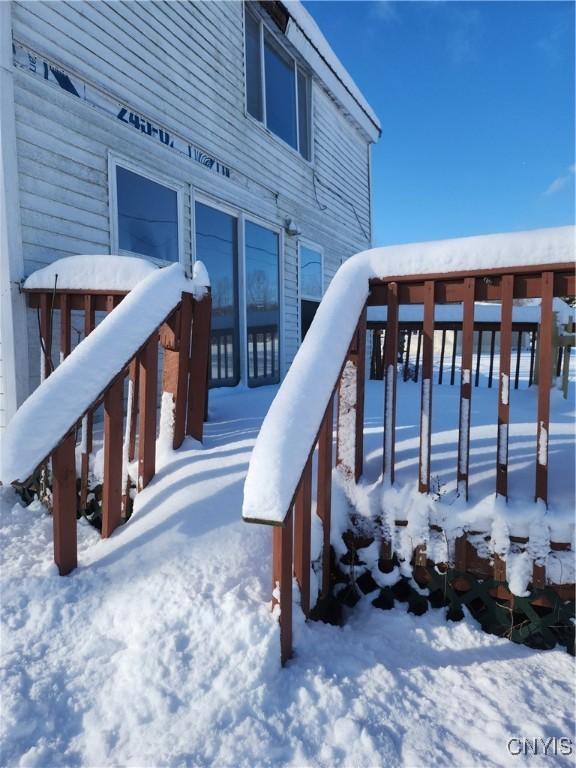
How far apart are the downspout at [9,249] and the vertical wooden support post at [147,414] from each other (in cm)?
150

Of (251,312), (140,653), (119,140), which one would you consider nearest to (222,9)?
(119,140)

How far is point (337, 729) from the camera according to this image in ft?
4.22

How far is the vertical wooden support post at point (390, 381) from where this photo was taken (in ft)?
6.77

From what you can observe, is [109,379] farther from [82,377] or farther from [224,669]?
[224,669]

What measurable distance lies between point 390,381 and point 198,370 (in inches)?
49.0

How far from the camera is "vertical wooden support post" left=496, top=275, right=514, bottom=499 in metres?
1.87

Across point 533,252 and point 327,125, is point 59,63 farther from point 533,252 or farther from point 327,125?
point 327,125

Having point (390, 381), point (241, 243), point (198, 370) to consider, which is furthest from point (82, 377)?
point (241, 243)

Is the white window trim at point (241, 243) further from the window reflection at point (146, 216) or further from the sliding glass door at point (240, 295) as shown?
the window reflection at point (146, 216)

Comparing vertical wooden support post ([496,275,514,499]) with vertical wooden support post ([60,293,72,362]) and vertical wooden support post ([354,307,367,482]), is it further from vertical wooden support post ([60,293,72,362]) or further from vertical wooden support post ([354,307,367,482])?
vertical wooden support post ([60,293,72,362])

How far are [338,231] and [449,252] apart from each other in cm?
689

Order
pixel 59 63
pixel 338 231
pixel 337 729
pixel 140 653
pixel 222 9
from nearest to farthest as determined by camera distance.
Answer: pixel 337 729 → pixel 140 653 → pixel 59 63 → pixel 222 9 → pixel 338 231

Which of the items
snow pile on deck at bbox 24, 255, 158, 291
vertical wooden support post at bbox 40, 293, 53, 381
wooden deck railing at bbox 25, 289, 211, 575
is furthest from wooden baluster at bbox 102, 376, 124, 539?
vertical wooden support post at bbox 40, 293, 53, 381

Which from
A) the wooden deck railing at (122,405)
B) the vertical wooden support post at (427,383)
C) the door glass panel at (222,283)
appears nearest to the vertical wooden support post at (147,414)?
the wooden deck railing at (122,405)
